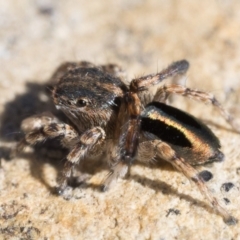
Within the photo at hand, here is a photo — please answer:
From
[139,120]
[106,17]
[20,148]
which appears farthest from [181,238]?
[106,17]

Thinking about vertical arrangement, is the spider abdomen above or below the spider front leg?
above

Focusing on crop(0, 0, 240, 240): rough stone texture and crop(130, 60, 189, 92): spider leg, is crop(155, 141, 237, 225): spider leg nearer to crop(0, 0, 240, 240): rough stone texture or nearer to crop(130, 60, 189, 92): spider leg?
crop(0, 0, 240, 240): rough stone texture

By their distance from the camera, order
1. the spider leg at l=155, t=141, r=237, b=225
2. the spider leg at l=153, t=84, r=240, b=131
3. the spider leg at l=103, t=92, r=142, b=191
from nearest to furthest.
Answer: the spider leg at l=155, t=141, r=237, b=225
the spider leg at l=103, t=92, r=142, b=191
the spider leg at l=153, t=84, r=240, b=131

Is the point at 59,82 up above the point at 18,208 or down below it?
above

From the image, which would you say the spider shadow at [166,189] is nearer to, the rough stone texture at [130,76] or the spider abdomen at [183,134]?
the rough stone texture at [130,76]

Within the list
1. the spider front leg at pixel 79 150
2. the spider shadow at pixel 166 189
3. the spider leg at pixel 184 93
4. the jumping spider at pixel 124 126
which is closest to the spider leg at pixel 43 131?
the jumping spider at pixel 124 126

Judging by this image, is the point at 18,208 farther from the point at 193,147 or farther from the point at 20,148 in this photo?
the point at 193,147

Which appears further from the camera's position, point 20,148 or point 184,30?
point 184,30

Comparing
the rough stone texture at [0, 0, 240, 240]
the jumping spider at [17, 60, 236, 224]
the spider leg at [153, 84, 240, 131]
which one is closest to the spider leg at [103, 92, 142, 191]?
the jumping spider at [17, 60, 236, 224]
